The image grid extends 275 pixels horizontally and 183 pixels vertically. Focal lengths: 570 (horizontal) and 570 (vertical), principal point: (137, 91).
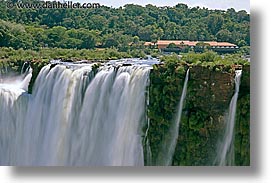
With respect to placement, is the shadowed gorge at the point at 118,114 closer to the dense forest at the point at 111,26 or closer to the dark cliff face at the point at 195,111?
the dark cliff face at the point at 195,111

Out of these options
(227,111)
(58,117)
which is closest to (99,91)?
(58,117)

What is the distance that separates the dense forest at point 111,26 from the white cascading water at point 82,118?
22 cm

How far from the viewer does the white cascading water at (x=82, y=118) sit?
4121 mm

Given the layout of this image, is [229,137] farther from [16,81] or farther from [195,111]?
[16,81]

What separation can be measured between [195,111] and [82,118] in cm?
84

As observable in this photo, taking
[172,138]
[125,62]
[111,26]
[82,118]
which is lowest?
[172,138]

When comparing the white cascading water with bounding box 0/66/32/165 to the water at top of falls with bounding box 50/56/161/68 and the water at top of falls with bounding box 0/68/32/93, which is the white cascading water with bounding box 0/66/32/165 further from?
the water at top of falls with bounding box 50/56/161/68

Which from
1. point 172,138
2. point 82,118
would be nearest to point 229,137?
point 172,138

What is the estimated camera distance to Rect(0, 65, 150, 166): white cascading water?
4.12 m

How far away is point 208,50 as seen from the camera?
4027 millimetres

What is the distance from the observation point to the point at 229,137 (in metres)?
4.00

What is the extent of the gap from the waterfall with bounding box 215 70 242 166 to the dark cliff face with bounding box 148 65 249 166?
0.03 meters

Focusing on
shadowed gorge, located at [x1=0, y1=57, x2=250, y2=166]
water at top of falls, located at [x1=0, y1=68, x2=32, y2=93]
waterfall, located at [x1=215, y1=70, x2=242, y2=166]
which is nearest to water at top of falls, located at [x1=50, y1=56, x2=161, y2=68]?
shadowed gorge, located at [x1=0, y1=57, x2=250, y2=166]

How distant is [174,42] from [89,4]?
2.16ft
